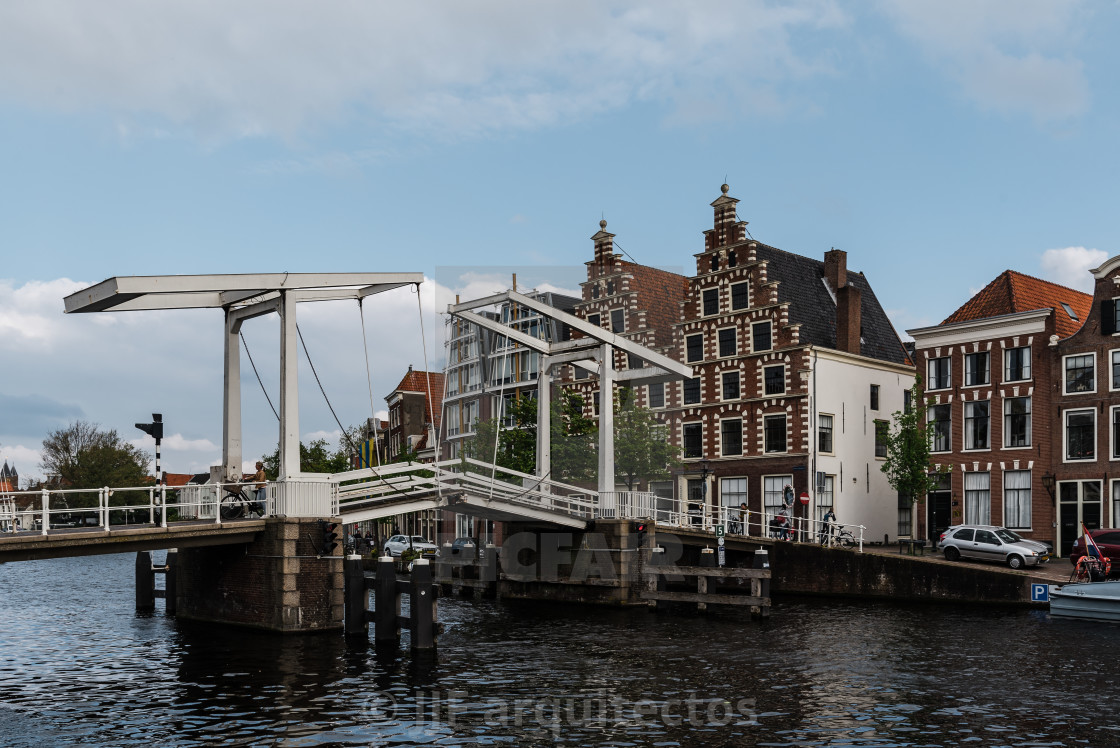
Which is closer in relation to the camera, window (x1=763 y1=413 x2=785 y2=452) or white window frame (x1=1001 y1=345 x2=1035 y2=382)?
white window frame (x1=1001 y1=345 x2=1035 y2=382)

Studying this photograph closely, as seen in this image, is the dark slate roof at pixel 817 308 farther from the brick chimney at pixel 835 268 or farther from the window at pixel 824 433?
the window at pixel 824 433

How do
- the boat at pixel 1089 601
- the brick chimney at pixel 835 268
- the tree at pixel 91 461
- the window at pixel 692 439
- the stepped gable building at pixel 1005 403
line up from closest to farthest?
1. the boat at pixel 1089 601
2. the stepped gable building at pixel 1005 403
3. the window at pixel 692 439
4. the brick chimney at pixel 835 268
5. the tree at pixel 91 461

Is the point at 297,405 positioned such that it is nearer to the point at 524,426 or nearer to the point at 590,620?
the point at 590,620

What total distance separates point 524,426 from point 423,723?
28196 mm

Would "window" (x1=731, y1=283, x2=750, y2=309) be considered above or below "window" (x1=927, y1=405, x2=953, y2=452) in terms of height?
above

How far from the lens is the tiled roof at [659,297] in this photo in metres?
46.8

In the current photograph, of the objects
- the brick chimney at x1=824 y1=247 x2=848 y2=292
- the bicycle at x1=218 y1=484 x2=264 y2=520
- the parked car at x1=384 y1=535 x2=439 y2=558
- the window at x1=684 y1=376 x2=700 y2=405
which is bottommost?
the parked car at x1=384 y1=535 x2=439 y2=558

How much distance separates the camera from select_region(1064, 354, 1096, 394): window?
3538cm

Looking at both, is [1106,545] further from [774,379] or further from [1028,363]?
[774,379]

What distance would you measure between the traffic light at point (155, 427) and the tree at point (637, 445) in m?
18.0

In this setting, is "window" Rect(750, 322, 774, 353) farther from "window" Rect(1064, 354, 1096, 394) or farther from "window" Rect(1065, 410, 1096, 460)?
"window" Rect(1065, 410, 1096, 460)

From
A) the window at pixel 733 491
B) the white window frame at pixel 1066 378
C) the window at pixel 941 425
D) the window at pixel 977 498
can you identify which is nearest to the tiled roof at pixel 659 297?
the window at pixel 733 491

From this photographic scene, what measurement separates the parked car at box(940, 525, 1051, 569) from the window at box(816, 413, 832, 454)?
8.92 meters

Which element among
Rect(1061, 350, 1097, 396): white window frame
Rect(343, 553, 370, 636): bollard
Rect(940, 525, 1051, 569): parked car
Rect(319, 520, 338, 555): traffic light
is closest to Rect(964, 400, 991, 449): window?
Rect(1061, 350, 1097, 396): white window frame
